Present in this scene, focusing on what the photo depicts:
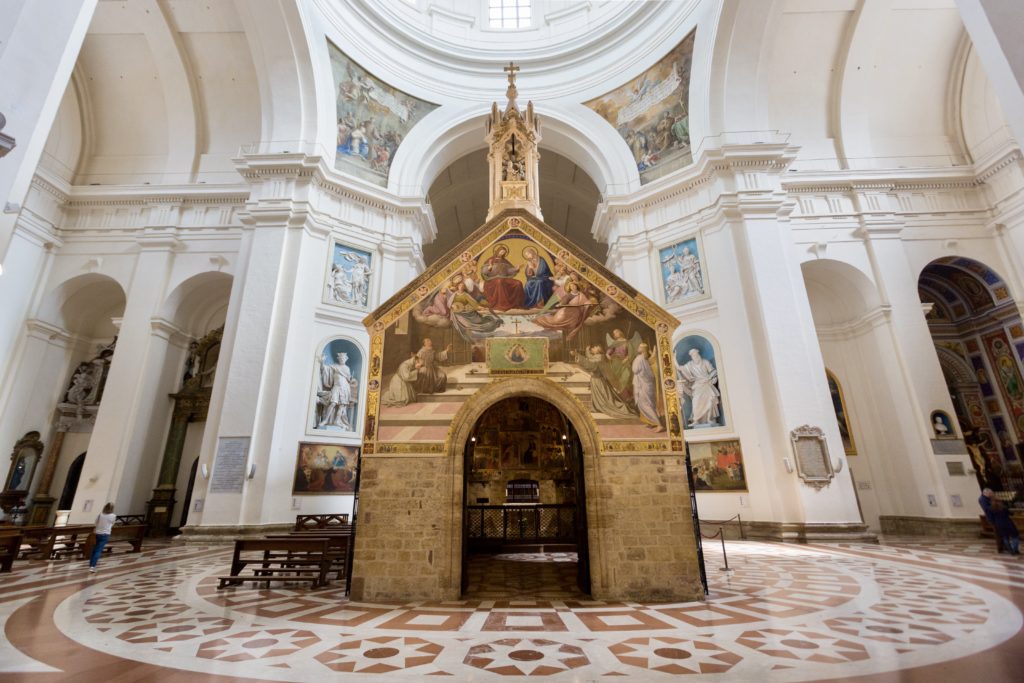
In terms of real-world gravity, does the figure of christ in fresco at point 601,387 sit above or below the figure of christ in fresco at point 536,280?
below

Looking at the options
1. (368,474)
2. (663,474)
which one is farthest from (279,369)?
(663,474)

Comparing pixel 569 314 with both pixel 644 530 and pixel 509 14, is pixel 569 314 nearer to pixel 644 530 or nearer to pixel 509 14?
pixel 644 530

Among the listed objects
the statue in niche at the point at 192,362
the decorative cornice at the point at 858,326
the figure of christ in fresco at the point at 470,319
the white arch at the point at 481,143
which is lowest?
the figure of christ in fresco at the point at 470,319

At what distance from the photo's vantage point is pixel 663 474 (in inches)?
259

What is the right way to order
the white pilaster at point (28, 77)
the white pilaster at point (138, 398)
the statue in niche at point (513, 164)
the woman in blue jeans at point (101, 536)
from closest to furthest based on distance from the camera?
1. the white pilaster at point (28, 77)
2. the woman in blue jeans at point (101, 536)
3. the statue in niche at point (513, 164)
4. the white pilaster at point (138, 398)

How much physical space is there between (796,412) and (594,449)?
27.9ft

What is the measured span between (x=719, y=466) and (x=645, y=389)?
778cm

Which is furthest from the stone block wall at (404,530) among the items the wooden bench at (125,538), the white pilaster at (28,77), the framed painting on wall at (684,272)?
the framed painting on wall at (684,272)

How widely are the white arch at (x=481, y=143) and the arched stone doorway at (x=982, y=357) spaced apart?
1114 centimetres

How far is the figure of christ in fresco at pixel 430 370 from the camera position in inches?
275

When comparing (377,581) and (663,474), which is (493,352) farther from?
(377,581)

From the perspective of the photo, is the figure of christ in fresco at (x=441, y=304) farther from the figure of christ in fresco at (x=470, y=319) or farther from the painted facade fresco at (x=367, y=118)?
the painted facade fresco at (x=367, y=118)

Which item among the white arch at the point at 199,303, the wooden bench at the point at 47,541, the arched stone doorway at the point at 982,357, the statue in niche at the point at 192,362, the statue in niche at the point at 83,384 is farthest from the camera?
the statue in niche at the point at 192,362

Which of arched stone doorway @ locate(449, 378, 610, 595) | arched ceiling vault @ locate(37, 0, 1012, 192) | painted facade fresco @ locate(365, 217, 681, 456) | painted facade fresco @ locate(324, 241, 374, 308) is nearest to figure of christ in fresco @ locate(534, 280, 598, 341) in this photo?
painted facade fresco @ locate(365, 217, 681, 456)
